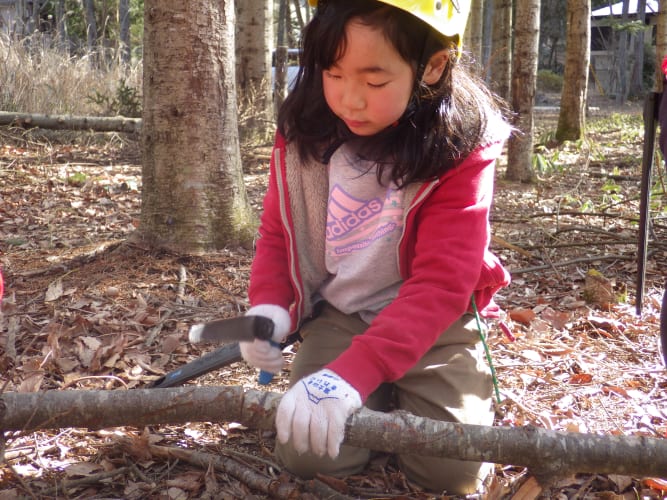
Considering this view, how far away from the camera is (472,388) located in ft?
7.59

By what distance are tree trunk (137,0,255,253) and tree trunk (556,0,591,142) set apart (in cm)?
644

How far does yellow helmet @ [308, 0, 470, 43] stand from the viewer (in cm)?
180

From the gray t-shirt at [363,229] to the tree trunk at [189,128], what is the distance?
1.53 metres

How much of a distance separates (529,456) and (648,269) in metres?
2.79

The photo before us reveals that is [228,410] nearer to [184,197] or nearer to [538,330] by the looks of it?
[538,330]

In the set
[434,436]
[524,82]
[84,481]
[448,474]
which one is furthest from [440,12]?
[524,82]

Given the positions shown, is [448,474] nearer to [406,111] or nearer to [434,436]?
[434,436]

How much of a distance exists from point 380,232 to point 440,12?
2.29 feet

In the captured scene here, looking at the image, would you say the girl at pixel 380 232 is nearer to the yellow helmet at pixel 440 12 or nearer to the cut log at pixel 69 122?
the yellow helmet at pixel 440 12

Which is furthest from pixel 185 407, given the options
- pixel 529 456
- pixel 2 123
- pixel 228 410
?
pixel 2 123

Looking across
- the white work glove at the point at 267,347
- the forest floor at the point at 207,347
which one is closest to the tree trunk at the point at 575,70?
the forest floor at the point at 207,347

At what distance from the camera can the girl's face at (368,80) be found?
6.07ft

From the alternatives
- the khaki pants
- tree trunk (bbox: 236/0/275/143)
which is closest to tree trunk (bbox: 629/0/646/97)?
tree trunk (bbox: 236/0/275/143)

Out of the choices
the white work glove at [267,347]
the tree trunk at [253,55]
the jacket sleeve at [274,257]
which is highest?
the tree trunk at [253,55]
